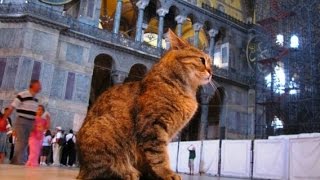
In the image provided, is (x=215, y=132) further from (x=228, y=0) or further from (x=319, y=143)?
(x=319, y=143)

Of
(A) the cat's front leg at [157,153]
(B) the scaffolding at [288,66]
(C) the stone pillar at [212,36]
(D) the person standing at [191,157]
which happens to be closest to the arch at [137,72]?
(C) the stone pillar at [212,36]

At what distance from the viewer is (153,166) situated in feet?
7.04

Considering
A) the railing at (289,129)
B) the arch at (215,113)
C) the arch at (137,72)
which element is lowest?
the railing at (289,129)

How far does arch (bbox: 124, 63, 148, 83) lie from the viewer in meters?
22.7

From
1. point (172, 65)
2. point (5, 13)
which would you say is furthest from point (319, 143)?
point (5, 13)

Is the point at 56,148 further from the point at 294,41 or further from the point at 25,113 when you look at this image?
the point at 294,41

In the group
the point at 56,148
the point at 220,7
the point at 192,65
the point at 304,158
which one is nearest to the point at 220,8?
the point at 220,7

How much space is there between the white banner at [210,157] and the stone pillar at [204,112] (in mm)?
10964

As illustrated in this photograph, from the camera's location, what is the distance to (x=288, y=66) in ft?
74.3

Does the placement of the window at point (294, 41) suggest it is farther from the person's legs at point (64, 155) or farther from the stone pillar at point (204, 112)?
the person's legs at point (64, 155)

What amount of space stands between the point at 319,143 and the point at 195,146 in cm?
551

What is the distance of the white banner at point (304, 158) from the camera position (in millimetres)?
8908

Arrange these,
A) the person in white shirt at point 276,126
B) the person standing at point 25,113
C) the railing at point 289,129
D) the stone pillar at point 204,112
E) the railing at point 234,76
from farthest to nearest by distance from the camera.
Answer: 1. the railing at point 234,76
2. the stone pillar at point 204,112
3. the person in white shirt at point 276,126
4. the railing at point 289,129
5. the person standing at point 25,113

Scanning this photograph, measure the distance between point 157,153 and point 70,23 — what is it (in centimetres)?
1823
